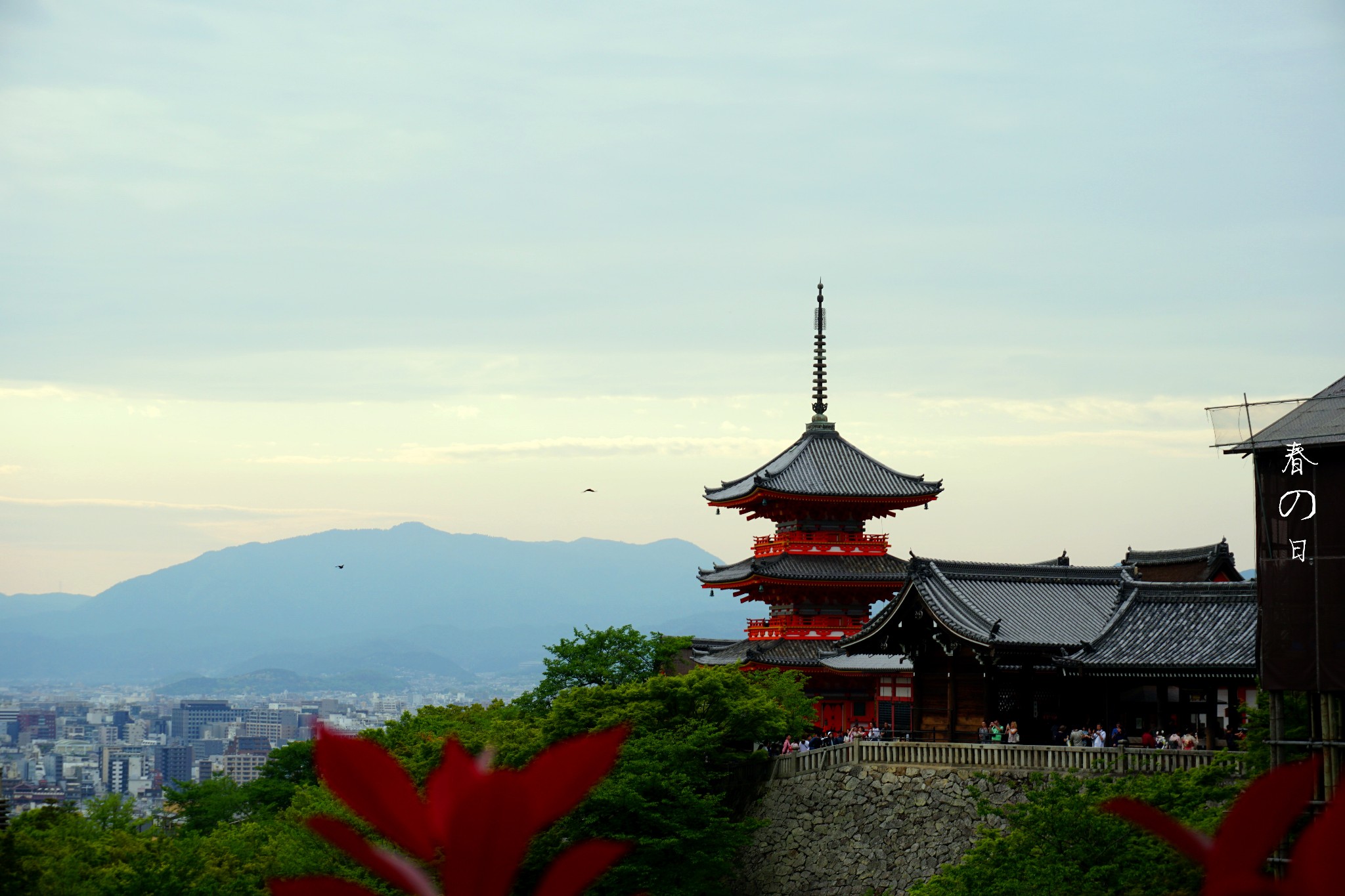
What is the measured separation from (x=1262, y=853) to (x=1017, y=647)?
34261 millimetres

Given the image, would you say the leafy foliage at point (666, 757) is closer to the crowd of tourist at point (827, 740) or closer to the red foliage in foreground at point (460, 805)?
the crowd of tourist at point (827, 740)

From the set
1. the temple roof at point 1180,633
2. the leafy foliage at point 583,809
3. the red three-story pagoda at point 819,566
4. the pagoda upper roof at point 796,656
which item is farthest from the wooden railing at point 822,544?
the temple roof at point 1180,633

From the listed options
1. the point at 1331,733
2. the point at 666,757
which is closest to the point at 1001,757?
the point at 666,757

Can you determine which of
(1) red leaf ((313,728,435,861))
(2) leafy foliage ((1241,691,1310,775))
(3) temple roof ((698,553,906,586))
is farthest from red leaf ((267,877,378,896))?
(3) temple roof ((698,553,906,586))

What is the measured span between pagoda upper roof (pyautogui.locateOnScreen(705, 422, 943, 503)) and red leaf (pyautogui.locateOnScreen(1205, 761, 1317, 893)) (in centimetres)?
4803

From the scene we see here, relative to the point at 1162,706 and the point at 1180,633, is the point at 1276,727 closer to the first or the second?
the point at 1162,706

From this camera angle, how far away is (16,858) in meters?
29.2

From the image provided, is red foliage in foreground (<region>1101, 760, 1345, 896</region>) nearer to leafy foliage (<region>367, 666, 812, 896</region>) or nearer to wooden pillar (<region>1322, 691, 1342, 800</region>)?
wooden pillar (<region>1322, 691, 1342, 800</region>)

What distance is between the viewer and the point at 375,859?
304 cm

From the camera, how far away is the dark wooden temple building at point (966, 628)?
3525 centimetres

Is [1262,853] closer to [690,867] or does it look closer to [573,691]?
[690,867]

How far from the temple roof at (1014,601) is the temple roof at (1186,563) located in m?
4.68

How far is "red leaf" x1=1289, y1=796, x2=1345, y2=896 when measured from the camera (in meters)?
2.76

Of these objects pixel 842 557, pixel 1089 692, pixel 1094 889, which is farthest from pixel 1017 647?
pixel 842 557
